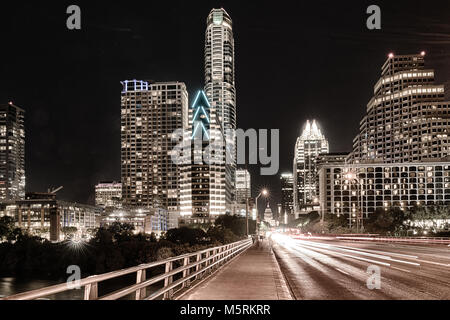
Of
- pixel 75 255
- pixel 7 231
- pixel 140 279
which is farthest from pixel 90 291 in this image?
pixel 7 231

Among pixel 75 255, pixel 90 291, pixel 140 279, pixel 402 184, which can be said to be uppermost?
pixel 402 184

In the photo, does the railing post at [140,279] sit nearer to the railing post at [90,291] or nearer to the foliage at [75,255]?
the railing post at [90,291]

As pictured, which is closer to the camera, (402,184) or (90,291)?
(90,291)

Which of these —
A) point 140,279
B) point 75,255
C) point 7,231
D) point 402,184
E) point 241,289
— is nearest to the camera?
point 140,279

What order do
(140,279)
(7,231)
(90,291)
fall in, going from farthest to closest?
1. (7,231)
2. (140,279)
3. (90,291)

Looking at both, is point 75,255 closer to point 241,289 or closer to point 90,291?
point 241,289

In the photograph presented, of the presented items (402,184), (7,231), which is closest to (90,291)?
(7,231)

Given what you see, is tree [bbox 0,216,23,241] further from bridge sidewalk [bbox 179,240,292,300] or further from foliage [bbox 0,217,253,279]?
bridge sidewalk [bbox 179,240,292,300]

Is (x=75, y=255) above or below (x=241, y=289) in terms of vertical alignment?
below

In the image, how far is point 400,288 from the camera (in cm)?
1468

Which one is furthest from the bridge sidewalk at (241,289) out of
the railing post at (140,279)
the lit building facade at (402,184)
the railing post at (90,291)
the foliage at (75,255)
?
the lit building facade at (402,184)
